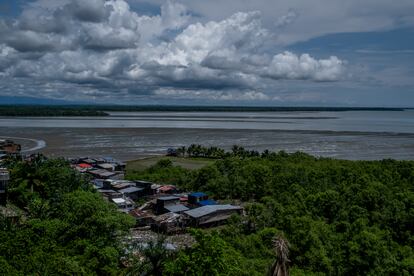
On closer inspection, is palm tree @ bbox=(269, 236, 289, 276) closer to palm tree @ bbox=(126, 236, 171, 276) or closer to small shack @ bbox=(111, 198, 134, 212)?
palm tree @ bbox=(126, 236, 171, 276)

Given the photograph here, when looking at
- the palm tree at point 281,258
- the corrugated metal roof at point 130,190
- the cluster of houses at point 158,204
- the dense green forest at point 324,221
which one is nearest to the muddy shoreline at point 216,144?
the cluster of houses at point 158,204

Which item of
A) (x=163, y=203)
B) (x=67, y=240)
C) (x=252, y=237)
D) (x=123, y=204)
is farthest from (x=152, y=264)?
(x=123, y=204)

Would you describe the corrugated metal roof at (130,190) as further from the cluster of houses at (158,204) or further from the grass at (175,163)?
the grass at (175,163)

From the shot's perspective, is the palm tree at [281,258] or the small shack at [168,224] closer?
the palm tree at [281,258]

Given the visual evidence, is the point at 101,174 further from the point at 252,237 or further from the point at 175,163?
the point at 252,237

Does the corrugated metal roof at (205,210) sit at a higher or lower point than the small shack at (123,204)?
higher

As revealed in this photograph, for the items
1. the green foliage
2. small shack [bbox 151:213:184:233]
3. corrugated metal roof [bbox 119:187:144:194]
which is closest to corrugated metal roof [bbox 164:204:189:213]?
small shack [bbox 151:213:184:233]

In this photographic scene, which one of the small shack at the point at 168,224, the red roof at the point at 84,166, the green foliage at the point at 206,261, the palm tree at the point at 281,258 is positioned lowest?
the small shack at the point at 168,224
